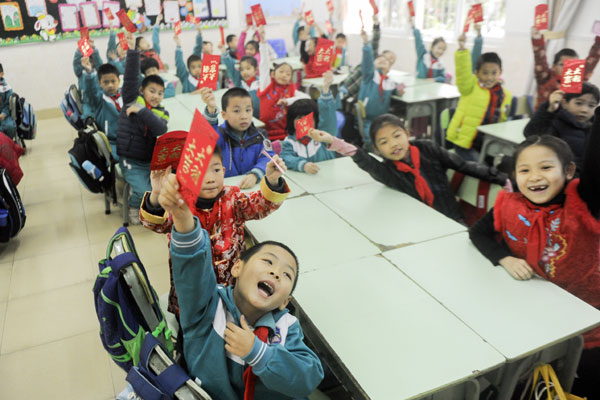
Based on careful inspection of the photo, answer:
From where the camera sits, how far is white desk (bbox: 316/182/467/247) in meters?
1.76

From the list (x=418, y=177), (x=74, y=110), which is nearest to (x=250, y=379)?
(x=418, y=177)

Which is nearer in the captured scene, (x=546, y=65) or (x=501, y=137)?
(x=501, y=137)

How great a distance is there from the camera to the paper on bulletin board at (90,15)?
6.76 meters

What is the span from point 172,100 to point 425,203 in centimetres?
296

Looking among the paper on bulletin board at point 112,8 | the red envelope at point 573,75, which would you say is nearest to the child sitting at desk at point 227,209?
the red envelope at point 573,75

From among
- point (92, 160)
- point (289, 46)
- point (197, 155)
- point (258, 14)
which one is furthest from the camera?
point (289, 46)

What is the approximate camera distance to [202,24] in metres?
7.67

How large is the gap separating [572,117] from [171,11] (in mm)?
6700

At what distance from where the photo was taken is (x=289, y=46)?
27.9 ft

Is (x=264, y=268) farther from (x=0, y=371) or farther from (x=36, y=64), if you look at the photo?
(x=36, y=64)

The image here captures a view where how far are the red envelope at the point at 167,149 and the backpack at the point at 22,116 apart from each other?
4377 millimetres

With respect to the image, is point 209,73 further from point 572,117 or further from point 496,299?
point 572,117

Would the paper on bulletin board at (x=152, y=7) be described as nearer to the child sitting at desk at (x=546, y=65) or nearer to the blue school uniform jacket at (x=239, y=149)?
the blue school uniform jacket at (x=239, y=149)

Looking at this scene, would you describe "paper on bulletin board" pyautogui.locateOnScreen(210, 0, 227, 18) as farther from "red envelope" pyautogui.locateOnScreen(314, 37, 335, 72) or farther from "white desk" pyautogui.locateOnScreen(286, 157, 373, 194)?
"white desk" pyautogui.locateOnScreen(286, 157, 373, 194)
